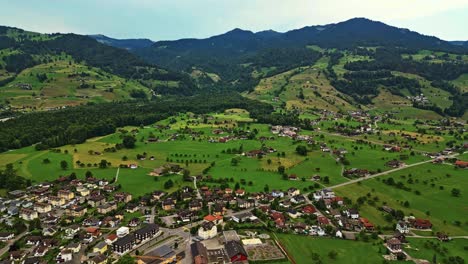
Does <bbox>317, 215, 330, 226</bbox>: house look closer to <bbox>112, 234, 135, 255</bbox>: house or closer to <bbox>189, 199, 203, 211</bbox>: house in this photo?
<bbox>189, 199, 203, 211</bbox>: house

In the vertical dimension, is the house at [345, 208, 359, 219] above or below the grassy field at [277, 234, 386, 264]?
above

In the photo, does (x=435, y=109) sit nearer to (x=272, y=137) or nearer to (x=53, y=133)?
(x=272, y=137)

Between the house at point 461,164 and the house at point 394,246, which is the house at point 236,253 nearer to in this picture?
the house at point 394,246

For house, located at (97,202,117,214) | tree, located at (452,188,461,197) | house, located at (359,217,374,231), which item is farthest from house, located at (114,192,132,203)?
tree, located at (452,188,461,197)

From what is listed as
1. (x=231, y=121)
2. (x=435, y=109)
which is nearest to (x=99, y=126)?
(x=231, y=121)

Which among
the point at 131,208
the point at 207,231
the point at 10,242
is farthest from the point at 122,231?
the point at 10,242

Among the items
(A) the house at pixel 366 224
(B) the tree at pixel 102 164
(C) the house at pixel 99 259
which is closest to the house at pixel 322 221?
(A) the house at pixel 366 224
